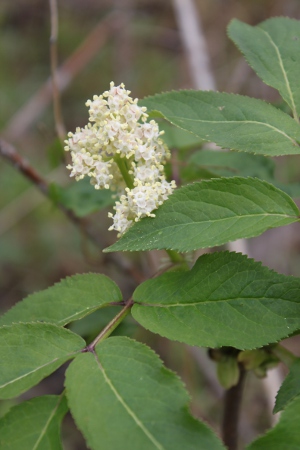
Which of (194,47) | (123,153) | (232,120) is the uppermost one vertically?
(194,47)

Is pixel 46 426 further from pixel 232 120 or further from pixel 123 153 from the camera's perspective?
pixel 232 120

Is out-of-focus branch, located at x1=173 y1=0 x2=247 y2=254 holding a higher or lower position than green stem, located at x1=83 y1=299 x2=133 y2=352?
higher

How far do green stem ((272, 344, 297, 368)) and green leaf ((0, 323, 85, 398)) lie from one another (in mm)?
768

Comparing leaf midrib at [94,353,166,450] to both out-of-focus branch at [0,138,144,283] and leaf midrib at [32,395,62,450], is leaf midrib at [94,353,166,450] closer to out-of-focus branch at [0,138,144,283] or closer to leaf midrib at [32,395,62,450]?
leaf midrib at [32,395,62,450]

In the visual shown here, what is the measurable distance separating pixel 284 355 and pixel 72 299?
0.79 m

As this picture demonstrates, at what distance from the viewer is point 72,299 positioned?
1678mm

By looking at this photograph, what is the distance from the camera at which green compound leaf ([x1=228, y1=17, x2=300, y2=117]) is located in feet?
5.93

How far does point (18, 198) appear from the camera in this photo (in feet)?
16.9

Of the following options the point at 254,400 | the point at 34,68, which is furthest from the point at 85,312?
the point at 34,68

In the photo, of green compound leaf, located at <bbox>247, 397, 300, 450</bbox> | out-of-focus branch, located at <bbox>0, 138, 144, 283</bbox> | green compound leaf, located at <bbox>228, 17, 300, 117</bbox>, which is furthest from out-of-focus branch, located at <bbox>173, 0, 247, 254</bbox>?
green compound leaf, located at <bbox>247, 397, 300, 450</bbox>

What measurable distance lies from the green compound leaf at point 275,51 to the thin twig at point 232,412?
1087 mm

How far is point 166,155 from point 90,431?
37.4 inches

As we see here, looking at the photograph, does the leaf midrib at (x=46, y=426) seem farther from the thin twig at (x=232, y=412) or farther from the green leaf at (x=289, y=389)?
the thin twig at (x=232, y=412)

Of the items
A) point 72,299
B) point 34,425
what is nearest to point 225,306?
point 72,299
